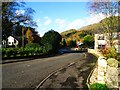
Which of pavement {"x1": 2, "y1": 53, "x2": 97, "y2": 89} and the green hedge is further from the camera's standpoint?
the green hedge

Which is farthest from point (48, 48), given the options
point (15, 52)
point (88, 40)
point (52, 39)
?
point (88, 40)

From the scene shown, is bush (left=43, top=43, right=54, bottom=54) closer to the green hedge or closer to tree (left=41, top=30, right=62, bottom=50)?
tree (left=41, top=30, right=62, bottom=50)

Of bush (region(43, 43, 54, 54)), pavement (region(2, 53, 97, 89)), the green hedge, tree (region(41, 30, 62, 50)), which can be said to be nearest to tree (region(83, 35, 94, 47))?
tree (region(41, 30, 62, 50))

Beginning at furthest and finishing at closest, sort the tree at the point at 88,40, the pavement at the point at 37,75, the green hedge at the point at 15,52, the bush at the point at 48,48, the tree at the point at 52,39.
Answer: the tree at the point at 88,40
the tree at the point at 52,39
the bush at the point at 48,48
the green hedge at the point at 15,52
the pavement at the point at 37,75

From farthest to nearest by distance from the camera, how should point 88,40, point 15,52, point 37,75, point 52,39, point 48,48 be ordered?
point 88,40, point 52,39, point 48,48, point 15,52, point 37,75

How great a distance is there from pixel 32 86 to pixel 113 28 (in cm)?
2278

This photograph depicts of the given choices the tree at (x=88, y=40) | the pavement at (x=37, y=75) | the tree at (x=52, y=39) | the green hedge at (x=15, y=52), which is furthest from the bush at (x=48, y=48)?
the tree at (x=88, y=40)

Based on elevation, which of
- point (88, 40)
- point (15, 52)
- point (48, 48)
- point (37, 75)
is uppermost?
point (88, 40)

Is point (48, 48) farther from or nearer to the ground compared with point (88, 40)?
nearer to the ground

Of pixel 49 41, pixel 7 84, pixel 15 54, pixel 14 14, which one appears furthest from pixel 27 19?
pixel 7 84

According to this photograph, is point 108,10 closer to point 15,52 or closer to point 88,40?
point 15,52

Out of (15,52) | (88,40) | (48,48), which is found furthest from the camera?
(88,40)

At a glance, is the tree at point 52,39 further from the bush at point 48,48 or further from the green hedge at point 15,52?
the green hedge at point 15,52

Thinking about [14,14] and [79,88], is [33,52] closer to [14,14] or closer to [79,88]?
[14,14]
